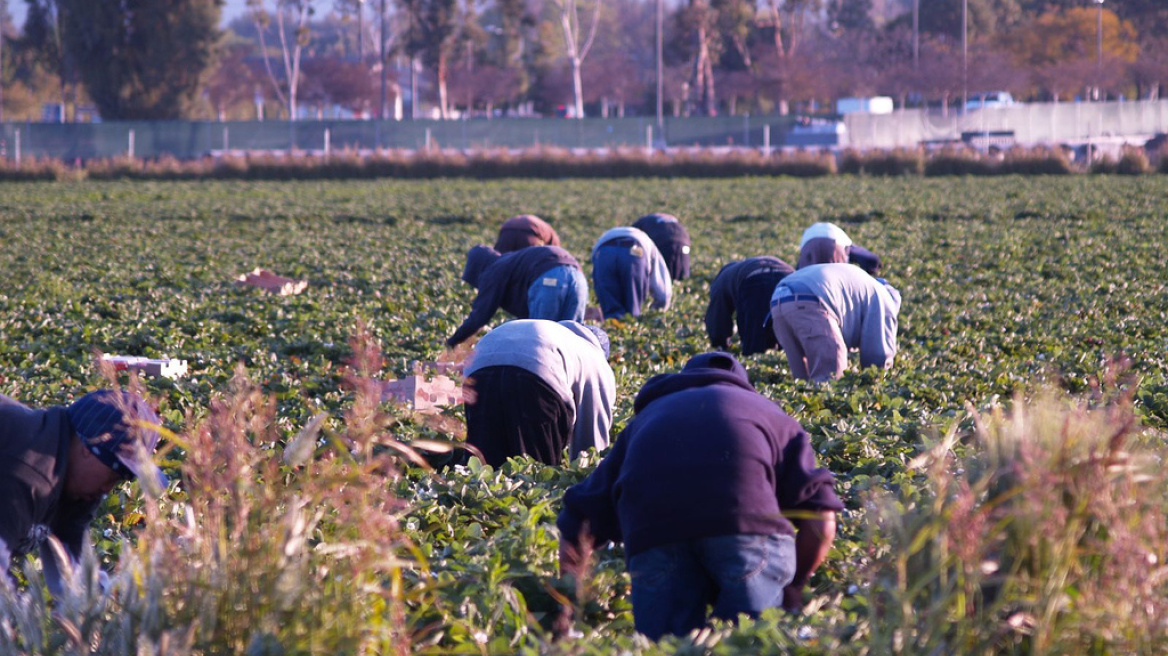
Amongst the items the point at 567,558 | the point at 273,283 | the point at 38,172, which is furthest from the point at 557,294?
the point at 38,172

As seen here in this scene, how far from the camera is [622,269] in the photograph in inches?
520

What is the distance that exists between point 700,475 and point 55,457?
2.14 m

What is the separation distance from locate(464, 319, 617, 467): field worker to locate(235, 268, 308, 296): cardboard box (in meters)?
9.68

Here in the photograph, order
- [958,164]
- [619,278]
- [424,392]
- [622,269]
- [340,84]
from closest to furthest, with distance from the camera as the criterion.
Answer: [424,392] < [622,269] < [619,278] < [958,164] < [340,84]

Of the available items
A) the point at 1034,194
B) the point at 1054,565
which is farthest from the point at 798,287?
the point at 1034,194

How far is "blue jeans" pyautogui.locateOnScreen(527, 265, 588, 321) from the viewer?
9.44m

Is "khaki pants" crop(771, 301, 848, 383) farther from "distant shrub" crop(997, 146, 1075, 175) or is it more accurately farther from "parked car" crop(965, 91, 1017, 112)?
"parked car" crop(965, 91, 1017, 112)

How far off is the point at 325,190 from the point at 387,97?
5567cm

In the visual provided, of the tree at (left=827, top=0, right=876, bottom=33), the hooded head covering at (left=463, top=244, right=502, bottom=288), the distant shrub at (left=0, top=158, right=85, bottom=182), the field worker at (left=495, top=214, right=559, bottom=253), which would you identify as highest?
the tree at (left=827, top=0, right=876, bottom=33)

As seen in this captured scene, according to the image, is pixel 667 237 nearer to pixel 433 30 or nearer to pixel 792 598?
pixel 792 598

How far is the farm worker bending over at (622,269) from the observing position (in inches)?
517

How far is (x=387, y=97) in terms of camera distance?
301 feet

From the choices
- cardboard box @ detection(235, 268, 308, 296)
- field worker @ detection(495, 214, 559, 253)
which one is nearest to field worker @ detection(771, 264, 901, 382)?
field worker @ detection(495, 214, 559, 253)

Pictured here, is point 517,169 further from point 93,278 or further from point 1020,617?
point 1020,617
